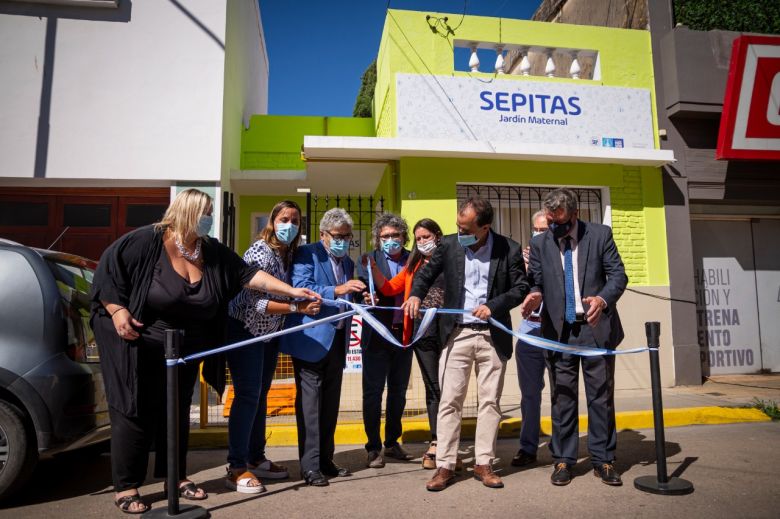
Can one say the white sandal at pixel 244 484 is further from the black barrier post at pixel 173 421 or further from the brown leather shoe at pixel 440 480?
the brown leather shoe at pixel 440 480

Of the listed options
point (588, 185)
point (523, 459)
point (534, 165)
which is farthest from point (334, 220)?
point (588, 185)

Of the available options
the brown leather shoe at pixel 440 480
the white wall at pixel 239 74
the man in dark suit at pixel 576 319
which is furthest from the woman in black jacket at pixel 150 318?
the white wall at pixel 239 74

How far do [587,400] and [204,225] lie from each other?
2959 mm

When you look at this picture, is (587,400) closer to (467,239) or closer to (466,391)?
(466,391)

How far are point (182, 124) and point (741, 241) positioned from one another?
9560 mm

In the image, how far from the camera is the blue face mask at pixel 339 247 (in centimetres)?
416

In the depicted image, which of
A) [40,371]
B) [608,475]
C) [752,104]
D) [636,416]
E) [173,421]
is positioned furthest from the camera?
[752,104]

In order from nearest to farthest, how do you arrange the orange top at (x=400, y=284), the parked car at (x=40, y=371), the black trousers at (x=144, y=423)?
1. the black trousers at (x=144, y=423)
2. the parked car at (x=40, y=371)
3. the orange top at (x=400, y=284)

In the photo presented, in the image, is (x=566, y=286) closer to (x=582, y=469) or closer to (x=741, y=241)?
(x=582, y=469)

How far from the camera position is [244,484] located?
12.3ft

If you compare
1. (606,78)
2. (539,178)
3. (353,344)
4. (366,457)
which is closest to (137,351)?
(366,457)

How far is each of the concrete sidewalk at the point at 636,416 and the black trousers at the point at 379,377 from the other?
105 centimetres

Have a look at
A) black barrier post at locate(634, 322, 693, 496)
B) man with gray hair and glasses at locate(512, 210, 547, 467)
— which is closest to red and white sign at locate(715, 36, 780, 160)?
man with gray hair and glasses at locate(512, 210, 547, 467)

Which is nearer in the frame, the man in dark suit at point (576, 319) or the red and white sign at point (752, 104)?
the man in dark suit at point (576, 319)
